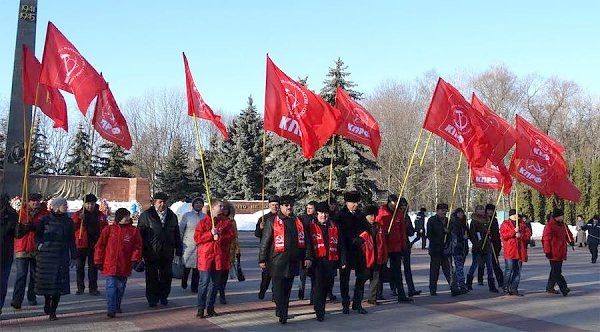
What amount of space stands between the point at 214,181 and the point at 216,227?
4678cm

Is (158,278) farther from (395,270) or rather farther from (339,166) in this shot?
(339,166)

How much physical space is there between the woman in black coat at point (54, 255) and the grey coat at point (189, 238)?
2.37 m

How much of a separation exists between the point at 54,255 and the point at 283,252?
10.7 ft

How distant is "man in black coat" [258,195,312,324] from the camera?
1012 cm

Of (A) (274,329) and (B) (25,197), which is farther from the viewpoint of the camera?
(B) (25,197)

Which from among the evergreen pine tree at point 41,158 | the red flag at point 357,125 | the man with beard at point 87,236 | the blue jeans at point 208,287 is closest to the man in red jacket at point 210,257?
the blue jeans at point 208,287

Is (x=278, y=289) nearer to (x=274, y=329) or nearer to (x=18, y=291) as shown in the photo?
(x=274, y=329)

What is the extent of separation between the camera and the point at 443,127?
13.3 metres

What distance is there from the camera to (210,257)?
10.3 metres

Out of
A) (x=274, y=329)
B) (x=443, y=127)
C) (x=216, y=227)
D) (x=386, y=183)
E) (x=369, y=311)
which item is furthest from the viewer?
(x=386, y=183)

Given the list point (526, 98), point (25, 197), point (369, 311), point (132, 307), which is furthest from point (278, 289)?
point (526, 98)

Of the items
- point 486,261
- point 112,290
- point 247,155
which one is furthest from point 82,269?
point 247,155

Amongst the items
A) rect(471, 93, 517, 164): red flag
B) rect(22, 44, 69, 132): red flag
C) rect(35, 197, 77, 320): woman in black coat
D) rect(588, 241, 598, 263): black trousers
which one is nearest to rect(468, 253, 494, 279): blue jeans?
rect(471, 93, 517, 164): red flag

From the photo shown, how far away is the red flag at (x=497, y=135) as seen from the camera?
14109mm
